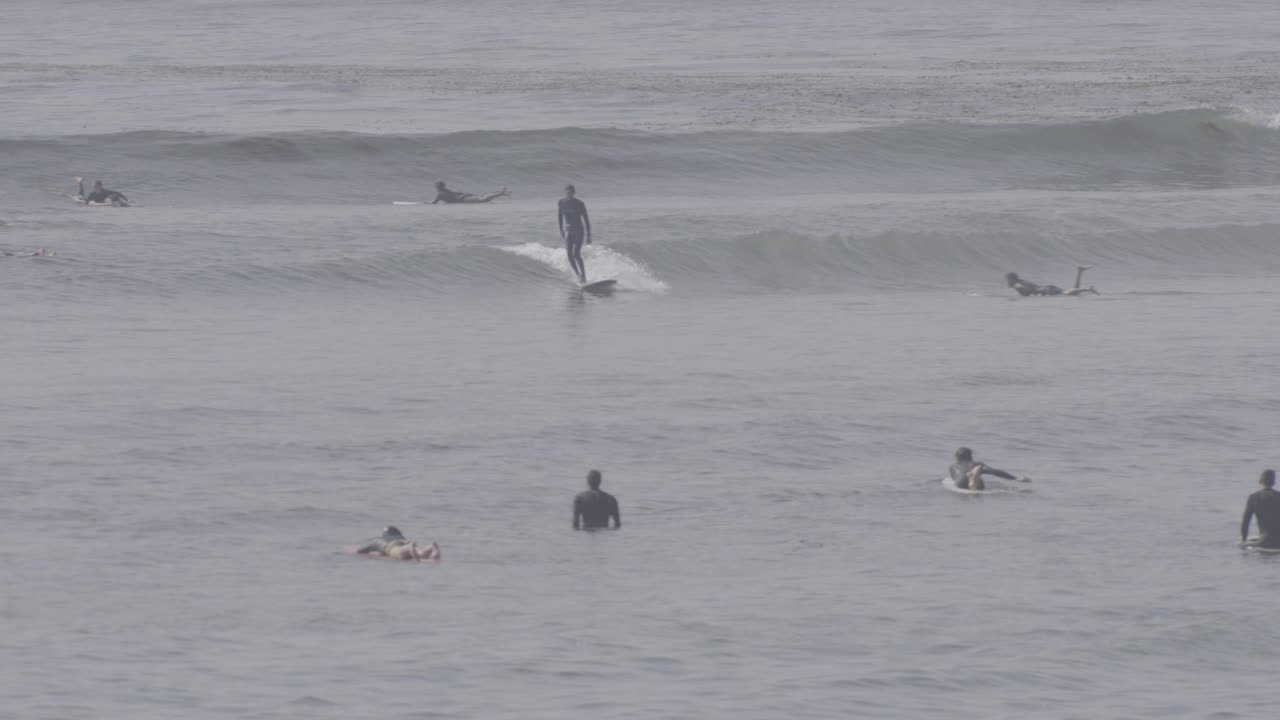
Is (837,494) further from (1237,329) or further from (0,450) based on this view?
(1237,329)

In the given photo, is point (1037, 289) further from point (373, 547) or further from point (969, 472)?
point (373, 547)

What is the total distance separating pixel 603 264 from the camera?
133ft

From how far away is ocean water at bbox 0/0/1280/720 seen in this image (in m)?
16.4

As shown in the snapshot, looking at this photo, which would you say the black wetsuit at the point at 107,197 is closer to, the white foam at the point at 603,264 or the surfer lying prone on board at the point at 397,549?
the white foam at the point at 603,264

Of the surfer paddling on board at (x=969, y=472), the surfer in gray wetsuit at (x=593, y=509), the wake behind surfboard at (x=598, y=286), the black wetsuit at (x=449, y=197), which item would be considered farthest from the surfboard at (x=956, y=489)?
the black wetsuit at (x=449, y=197)

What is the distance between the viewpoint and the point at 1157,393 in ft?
87.3

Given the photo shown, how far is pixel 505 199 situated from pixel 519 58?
3816cm

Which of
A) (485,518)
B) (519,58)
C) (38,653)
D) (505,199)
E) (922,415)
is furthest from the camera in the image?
(519,58)

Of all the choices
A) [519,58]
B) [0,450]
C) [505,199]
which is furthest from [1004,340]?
[519,58]

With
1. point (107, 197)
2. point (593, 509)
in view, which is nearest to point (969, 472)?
point (593, 509)

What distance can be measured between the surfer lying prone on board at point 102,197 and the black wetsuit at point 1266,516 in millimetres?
32343

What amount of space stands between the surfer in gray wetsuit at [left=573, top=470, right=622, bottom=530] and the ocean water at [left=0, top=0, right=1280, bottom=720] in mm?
218

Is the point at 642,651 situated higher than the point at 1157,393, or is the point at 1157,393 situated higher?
the point at 1157,393

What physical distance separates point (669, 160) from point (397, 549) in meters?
38.0
